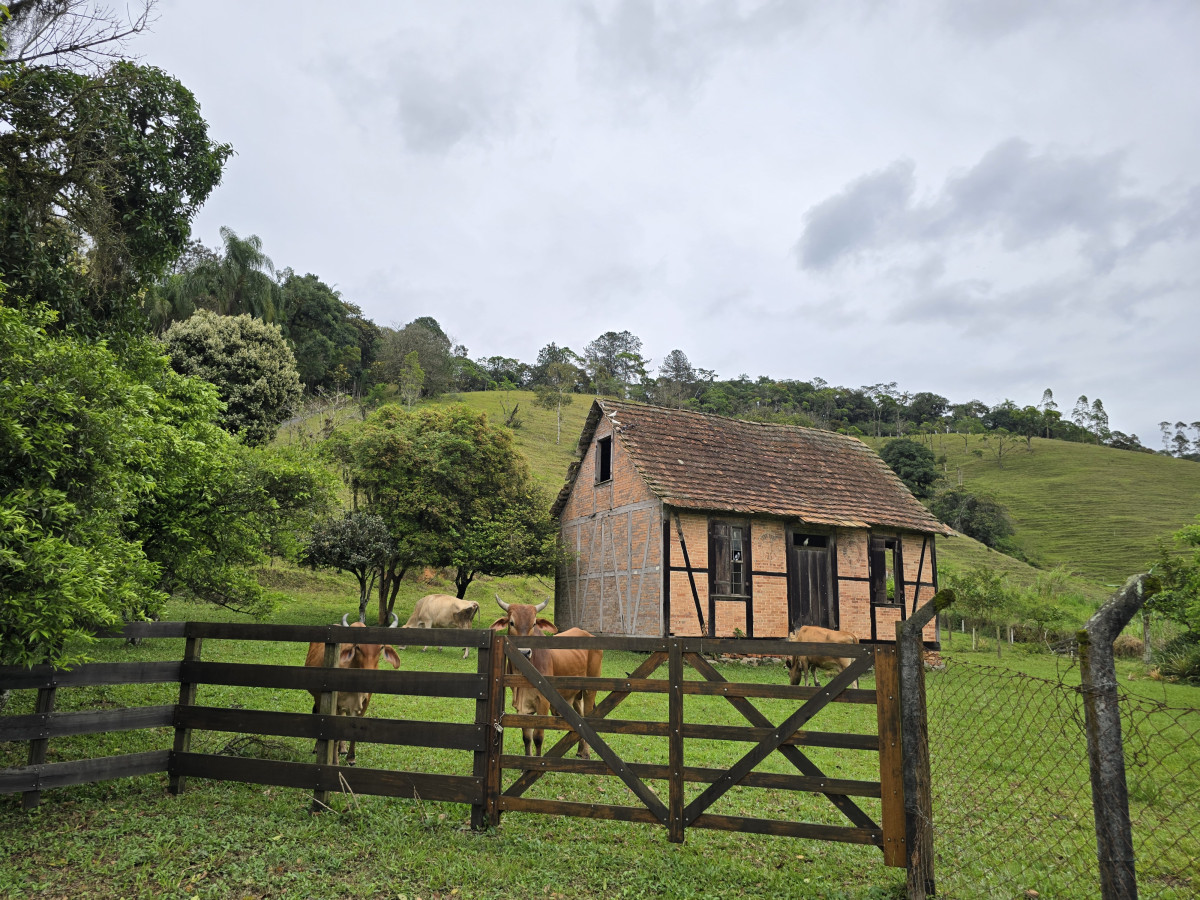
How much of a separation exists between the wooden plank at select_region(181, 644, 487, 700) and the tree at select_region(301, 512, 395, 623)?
1422cm

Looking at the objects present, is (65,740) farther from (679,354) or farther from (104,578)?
(679,354)

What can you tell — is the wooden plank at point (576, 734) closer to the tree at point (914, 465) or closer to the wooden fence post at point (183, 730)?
the wooden fence post at point (183, 730)

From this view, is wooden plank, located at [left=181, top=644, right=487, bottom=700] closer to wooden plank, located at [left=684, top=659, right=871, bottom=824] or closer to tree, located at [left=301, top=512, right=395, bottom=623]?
wooden plank, located at [left=684, top=659, right=871, bottom=824]

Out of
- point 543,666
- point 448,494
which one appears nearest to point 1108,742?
point 543,666

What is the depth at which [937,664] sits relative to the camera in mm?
21578

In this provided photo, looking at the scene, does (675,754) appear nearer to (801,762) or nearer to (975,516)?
(801,762)

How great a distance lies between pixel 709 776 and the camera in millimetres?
5484

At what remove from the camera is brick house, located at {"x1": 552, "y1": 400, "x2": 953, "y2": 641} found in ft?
64.5

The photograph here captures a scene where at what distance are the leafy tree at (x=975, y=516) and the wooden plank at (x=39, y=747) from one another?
61.3 metres

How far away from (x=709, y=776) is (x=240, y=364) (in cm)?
3070

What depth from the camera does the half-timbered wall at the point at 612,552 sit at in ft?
65.0

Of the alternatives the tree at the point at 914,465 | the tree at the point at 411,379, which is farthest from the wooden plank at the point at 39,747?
the tree at the point at 914,465

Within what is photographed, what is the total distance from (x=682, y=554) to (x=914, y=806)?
581 inches

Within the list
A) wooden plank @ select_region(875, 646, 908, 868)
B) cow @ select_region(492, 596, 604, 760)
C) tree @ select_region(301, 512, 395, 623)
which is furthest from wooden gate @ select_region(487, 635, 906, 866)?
tree @ select_region(301, 512, 395, 623)
